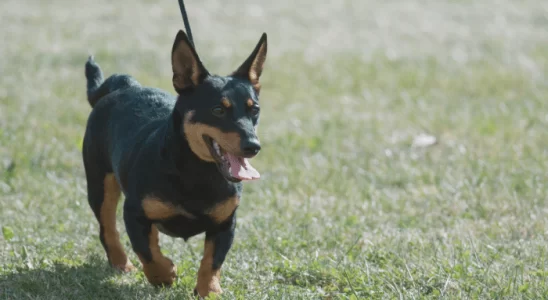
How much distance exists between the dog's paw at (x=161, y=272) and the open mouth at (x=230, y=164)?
2.39 feet

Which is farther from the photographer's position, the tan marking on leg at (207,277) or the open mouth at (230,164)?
the tan marking on leg at (207,277)

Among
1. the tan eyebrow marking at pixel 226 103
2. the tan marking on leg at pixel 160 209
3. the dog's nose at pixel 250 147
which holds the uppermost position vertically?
the tan eyebrow marking at pixel 226 103

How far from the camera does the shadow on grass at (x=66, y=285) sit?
550 cm

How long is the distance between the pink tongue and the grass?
0.79m

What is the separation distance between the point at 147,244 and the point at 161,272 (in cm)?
19

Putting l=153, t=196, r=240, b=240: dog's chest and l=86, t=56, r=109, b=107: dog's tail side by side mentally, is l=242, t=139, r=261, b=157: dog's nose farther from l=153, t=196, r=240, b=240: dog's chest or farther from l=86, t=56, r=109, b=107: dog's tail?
l=86, t=56, r=109, b=107: dog's tail

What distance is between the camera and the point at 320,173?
28.8 ft

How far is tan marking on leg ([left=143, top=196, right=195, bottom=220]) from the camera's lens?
5250 millimetres

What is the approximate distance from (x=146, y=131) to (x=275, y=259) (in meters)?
1.18

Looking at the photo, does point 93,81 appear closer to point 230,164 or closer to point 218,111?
point 218,111

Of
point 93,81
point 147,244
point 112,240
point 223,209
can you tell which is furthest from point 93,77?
point 223,209

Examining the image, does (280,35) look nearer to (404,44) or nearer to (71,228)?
A: (404,44)

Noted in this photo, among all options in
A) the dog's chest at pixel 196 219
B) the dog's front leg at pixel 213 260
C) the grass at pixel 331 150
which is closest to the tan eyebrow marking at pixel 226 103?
the dog's chest at pixel 196 219

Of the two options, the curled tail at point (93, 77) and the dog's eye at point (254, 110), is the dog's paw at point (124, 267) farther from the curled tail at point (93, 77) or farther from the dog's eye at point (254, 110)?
the dog's eye at point (254, 110)
